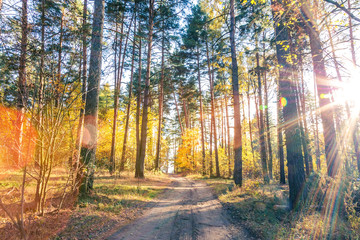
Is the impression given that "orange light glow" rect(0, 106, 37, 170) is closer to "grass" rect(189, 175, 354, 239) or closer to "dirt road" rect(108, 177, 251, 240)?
"dirt road" rect(108, 177, 251, 240)

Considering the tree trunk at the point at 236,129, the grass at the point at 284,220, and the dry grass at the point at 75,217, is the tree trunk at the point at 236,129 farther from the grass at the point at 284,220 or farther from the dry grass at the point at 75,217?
the dry grass at the point at 75,217

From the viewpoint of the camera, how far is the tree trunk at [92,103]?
601 centimetres

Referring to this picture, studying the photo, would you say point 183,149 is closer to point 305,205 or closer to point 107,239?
point 305,205

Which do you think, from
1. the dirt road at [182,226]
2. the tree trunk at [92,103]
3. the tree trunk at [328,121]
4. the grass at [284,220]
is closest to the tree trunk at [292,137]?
the grass at [284,220]

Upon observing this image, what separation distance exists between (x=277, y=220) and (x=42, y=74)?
7.18 meters

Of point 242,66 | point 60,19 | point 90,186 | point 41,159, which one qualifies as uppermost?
point 242,66

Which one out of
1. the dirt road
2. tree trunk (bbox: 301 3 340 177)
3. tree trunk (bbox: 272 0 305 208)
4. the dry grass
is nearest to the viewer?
the dry grass

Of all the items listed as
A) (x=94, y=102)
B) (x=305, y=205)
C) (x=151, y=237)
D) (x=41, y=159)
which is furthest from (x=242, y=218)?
(x=94, y=102)

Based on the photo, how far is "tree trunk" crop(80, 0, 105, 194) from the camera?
237 inches

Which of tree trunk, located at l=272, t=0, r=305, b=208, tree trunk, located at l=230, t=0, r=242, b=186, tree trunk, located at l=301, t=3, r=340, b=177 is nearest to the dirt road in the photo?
tree trunk, located at l=272, t=0, r=305, b=208

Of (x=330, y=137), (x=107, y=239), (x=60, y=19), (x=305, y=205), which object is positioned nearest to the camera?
(x=107, y=239)

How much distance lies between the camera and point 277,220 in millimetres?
5059

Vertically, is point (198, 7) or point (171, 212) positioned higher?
point (198, 7)

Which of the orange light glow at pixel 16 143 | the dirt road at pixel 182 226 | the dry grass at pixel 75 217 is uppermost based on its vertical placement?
the orange light glow at pixel 16 143
